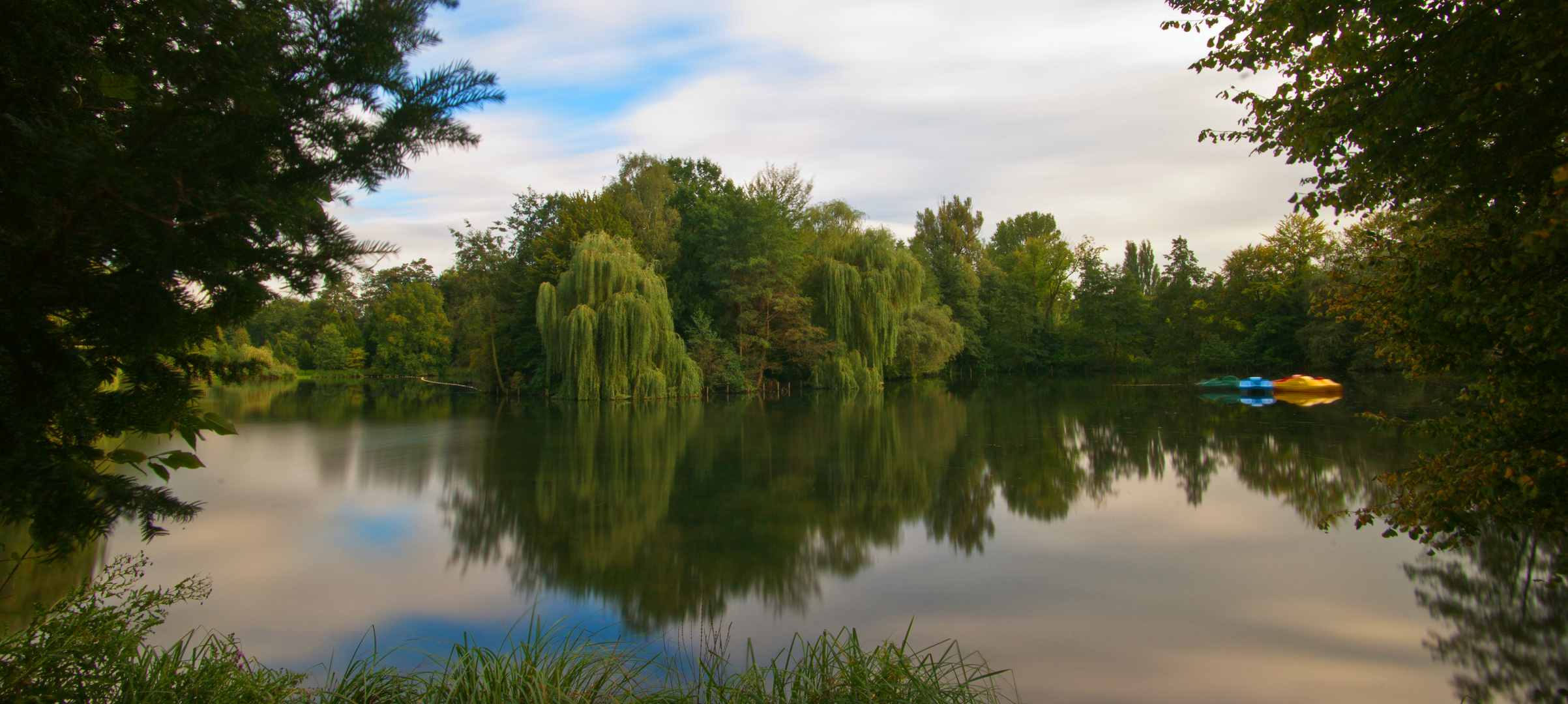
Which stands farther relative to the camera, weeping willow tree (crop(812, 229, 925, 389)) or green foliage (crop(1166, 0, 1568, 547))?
weeping willow tree (crop(812, 229, 925, 389))

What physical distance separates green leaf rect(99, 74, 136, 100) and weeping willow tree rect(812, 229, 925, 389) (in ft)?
89.9

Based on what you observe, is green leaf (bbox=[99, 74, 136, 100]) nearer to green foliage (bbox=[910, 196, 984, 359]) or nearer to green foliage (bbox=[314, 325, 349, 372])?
green foliage (bbox=[910, 196, 984, 359])

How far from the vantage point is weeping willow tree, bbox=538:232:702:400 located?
22.6 m

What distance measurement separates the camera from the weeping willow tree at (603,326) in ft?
74.2

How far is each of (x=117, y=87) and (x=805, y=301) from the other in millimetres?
27977

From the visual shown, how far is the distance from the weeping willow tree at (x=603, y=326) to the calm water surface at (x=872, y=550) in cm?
748

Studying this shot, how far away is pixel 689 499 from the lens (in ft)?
30.8

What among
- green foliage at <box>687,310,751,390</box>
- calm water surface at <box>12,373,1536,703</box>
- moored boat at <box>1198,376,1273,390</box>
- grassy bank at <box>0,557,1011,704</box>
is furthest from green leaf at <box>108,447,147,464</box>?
moored boat at <box>1198,376,1273,390</box>

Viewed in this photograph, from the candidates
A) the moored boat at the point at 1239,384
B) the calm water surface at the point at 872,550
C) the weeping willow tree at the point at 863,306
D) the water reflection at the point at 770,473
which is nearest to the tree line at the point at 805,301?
the weeping willow tree at the point at 863,306

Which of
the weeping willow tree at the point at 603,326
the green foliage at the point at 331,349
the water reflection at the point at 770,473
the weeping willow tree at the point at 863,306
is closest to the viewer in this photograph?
the water reflection at the point at 770,473

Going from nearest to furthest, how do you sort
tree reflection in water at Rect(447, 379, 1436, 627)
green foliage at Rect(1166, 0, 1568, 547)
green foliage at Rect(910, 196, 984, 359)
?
green foliage at Rect(1166, 0, 1568, 547) < tree reflection in water at Rect(447, 379, 1436, 627) < green foliage at Rect(910, 196, 984, 359)

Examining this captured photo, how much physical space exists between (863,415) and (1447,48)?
54.6 feet

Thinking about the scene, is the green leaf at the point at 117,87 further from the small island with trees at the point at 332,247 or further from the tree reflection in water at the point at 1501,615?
the tree reflection in water at the point at 1501,615

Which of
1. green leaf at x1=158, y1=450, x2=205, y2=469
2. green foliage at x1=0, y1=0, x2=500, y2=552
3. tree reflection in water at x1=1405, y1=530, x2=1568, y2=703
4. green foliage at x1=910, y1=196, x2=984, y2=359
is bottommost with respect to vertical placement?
tree reflection in water at x1=1405, y1=530, x2=1568, y2=703
